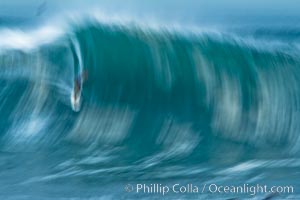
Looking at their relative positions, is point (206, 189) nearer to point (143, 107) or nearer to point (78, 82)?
point (143, 107)

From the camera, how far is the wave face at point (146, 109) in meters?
2.12

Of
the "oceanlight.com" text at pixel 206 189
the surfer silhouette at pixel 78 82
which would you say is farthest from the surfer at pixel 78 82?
the "oceanlight.com" text at pixel 206 189

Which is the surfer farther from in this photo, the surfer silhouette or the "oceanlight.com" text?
the "oceanlight.com" text

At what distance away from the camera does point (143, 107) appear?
89.7 inches

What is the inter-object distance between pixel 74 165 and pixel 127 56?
0.58 m

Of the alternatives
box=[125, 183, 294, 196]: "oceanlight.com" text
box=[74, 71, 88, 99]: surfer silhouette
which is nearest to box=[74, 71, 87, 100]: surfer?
box=[74, 71, 88, 99]: surfer silhouette

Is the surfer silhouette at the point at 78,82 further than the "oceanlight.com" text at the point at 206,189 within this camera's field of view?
Yes

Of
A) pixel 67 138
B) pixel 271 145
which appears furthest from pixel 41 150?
pixel 271 145

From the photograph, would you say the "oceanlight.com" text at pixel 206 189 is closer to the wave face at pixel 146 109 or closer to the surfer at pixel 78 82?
the wave face at pixel 146 109

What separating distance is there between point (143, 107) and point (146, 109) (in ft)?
0.05

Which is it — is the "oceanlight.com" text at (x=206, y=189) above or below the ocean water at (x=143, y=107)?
below

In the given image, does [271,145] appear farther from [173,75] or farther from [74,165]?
[74,165]

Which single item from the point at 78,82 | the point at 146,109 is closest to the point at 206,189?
the point at 146,109

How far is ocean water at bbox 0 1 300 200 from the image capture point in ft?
6.91
